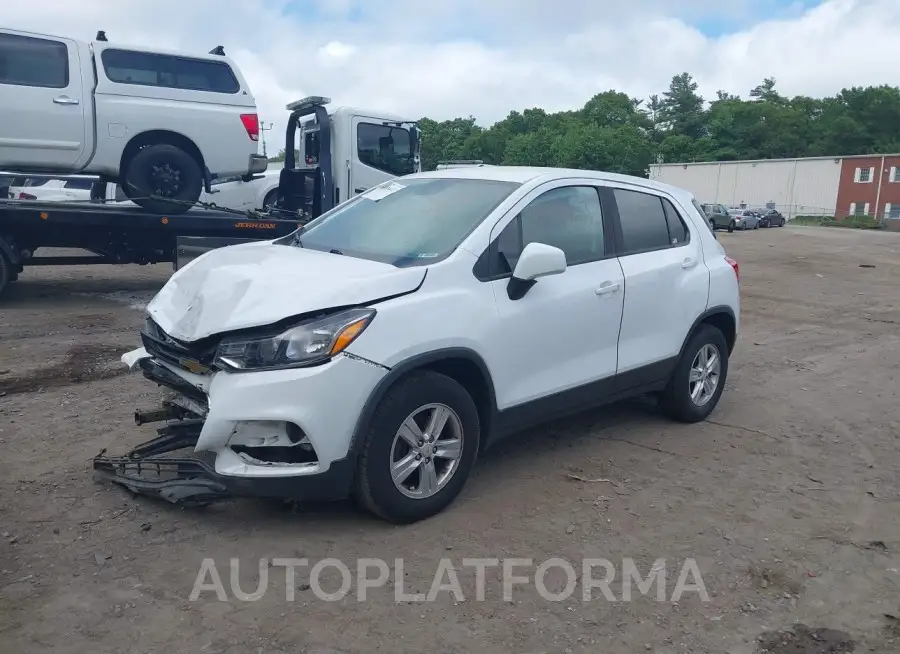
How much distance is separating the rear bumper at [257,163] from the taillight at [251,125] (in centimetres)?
23

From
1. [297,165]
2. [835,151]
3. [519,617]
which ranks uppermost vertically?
[835,151]

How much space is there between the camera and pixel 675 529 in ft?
13.0

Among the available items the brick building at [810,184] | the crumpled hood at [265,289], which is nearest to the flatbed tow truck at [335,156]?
the crumpled hood at [265,289]

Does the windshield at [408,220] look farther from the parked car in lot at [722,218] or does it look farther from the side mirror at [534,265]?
the parked car in lot at [722,218]

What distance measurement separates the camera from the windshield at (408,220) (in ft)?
13.8

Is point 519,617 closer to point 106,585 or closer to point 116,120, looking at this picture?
point 106,585

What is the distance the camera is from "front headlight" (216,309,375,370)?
11.3 feet

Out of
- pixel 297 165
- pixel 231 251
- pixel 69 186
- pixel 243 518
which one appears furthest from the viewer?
pixel 69 186

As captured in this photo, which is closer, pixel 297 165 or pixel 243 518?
pixel 243 518

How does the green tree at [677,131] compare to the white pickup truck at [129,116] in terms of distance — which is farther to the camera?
the green tree at [677,131]

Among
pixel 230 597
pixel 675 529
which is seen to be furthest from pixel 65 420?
pixel 675 529

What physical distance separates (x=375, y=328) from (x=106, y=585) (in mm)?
1559

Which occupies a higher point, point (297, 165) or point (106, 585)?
point (297, 165)

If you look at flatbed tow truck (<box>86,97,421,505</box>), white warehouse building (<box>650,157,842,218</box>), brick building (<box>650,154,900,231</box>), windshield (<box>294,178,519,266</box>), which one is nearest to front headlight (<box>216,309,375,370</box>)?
windshield (<box>294,178,519,266</box>)
